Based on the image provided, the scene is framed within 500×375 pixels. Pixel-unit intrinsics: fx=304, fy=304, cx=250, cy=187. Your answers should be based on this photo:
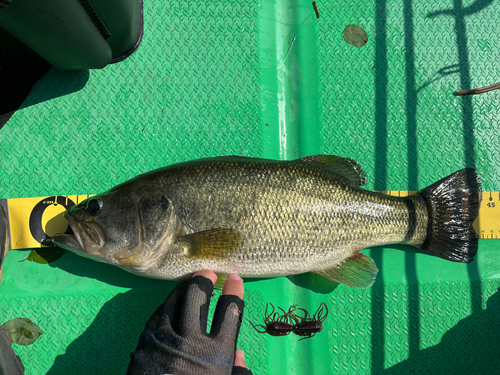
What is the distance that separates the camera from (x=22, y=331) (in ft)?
6.61

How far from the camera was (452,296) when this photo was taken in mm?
2279

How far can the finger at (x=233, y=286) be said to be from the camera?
6.02 ft

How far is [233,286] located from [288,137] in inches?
47.4

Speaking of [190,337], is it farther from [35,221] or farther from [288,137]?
[288,137]

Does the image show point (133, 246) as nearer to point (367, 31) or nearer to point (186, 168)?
point (186, 168)

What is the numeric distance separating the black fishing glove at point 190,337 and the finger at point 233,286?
0.13 ft

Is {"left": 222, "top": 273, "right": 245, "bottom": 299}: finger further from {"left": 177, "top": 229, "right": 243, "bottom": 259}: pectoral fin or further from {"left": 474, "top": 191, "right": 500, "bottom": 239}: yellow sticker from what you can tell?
{"left": 474, "top": 191, "right": 500, "bottom": 239}: yellow sticker

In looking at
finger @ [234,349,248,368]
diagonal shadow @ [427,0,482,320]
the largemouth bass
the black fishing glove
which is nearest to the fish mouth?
the largemouth bass

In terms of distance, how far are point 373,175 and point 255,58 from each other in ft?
4.26

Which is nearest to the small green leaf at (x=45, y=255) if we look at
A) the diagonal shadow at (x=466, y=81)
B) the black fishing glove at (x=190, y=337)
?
the black fishing glove at (x=190, y=337)

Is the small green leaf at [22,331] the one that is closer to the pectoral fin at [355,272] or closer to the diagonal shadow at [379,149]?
the pectoral fin at [355,272]

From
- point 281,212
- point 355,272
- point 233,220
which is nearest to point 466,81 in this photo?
point 355,272

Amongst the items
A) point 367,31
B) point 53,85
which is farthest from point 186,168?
point 367,31

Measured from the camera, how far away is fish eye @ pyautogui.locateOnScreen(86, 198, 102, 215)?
177cm
